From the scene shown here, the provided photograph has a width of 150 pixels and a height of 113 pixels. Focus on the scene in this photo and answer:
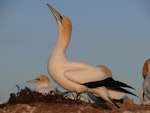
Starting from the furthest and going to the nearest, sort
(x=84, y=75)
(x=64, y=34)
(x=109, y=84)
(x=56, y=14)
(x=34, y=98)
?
(x=56, y=14), (x=64, y=34), (x=84, y=75), (x=109, y=84), (x=34, y=98)

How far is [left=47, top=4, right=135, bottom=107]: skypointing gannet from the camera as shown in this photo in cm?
851

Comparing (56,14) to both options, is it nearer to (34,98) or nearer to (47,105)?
(34,98)

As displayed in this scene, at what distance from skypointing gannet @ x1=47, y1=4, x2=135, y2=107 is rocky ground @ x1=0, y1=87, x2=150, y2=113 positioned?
A: 702 mm

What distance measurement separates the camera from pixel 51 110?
6961mm

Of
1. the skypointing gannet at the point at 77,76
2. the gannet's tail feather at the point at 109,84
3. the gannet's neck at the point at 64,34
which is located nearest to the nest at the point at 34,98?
the skypointing gannet at the point at 77,76

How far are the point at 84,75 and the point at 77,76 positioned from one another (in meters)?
0.18

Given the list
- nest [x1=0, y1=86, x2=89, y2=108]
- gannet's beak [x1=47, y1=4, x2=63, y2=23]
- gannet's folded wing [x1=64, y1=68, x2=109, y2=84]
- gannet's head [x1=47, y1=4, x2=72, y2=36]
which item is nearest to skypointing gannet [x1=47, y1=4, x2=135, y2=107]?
gannet's folded wing [x1=64, y1=68, x2=109, y2=84]

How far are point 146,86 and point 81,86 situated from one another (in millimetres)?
2111

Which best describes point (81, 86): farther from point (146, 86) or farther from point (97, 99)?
point (146, 86)

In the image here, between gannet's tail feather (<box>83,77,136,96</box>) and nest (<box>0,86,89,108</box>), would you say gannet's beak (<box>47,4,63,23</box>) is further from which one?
nest (<box>0,86,89,108</box>)

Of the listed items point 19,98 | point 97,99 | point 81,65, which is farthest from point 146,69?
point 19,98

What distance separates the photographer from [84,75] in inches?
348

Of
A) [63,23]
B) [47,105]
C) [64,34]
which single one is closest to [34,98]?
[47,105]

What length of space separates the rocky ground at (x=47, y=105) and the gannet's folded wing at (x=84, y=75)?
30.3 inches
